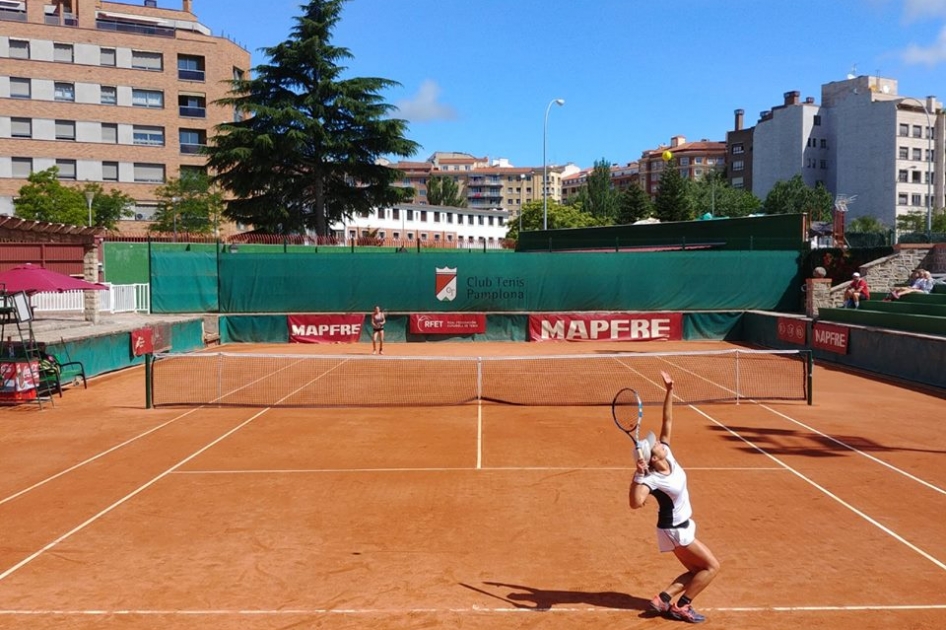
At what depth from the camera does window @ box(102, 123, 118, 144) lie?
60.6m

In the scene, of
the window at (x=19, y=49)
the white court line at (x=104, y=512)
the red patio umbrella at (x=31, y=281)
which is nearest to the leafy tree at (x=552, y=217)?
the window at (x=19, y=49)

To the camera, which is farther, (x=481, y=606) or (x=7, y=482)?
(x=7, y=482)

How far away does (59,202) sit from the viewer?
49.1 meters

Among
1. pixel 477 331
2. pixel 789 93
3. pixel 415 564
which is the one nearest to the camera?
pixel 415 564

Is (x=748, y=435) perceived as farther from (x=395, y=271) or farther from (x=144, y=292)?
(x=144, y=292)

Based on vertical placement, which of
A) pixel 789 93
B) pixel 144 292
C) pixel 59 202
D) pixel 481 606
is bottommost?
pixel 481 606

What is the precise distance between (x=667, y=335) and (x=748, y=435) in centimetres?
1883

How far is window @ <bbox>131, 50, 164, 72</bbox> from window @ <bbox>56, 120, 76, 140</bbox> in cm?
661

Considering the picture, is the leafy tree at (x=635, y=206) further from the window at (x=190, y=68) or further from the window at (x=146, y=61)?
the window at (x=146, y=61)

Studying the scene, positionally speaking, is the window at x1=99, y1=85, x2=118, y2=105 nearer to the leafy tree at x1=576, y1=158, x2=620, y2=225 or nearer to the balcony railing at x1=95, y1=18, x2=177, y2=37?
the balcony railing at x1=95, y1=18, x2=177, y2=37

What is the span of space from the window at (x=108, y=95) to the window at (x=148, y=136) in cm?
248

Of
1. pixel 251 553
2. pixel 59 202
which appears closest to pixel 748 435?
pixel 251 553

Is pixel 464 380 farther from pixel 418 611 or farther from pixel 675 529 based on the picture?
pixel 675 529

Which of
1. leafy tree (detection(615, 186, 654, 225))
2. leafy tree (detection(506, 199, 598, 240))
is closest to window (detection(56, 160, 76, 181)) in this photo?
leafy tree (detection(506, 199, 598, 240))
